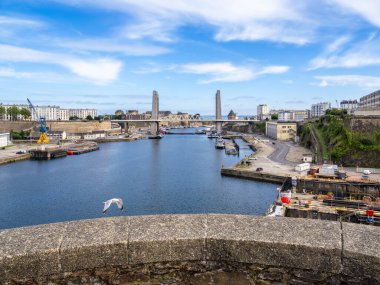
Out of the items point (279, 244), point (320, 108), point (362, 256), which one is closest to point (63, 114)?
point (320, 108)

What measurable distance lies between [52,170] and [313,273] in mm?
29494

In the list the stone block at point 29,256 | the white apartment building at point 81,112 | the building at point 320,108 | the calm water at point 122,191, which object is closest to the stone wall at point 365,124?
the calm water at point 122,191

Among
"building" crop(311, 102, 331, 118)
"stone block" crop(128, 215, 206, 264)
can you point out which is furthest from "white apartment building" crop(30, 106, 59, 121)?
"stone block" crop(128, 215, 206, 264)

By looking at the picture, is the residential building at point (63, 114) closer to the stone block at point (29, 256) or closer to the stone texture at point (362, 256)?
the stone block at point (29, 256)

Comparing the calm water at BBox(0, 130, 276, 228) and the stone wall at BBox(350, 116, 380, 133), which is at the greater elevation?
the stone wall at BBox(350, 116, 380, 133)

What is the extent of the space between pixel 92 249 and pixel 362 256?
4.17 feet

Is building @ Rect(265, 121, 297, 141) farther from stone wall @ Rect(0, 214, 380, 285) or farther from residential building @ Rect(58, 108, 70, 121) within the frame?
residential building @ Rect(58, 108, 70, 121)

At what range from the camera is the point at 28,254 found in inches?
65.8

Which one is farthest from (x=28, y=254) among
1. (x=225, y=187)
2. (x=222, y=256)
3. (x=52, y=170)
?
(x=52, y=170)

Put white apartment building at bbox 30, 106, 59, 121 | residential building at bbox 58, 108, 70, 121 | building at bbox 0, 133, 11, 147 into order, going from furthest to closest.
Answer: residential building at bbox 58, 108, 70, 121 → white apartment building at bbox 30, 106, 59, 121 → building at bbox 0, 133, 11, 147

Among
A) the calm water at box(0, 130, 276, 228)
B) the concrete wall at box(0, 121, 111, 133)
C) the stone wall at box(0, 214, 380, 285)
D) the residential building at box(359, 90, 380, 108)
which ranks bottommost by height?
the calm water at box(0, 130, 276, 228)

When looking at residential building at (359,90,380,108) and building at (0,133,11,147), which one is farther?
residential building at (359,90,380,108)

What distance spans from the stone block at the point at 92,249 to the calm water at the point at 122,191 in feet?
42.4

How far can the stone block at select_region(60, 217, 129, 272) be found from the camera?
1.72 metres
